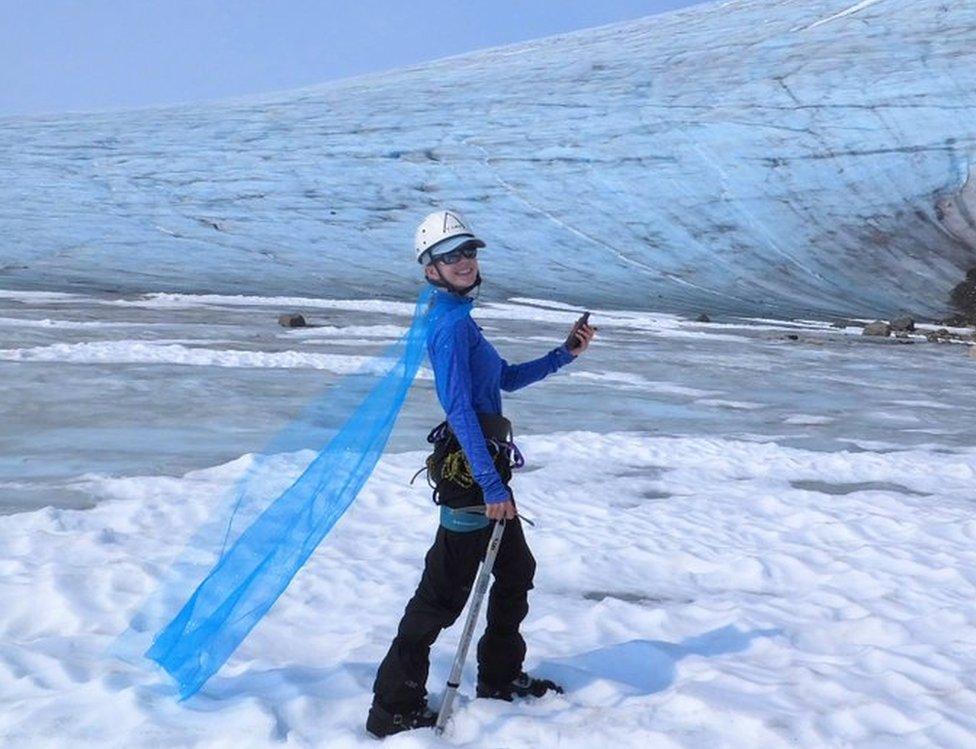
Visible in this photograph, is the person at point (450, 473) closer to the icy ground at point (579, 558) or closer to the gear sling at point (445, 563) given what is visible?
the gear sling at point (445, 563)

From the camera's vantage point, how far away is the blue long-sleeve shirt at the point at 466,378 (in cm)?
313

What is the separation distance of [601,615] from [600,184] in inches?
893

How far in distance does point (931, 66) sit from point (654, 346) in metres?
16.4

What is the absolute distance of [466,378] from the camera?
10.4 feet

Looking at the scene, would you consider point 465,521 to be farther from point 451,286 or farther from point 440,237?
point 440,237

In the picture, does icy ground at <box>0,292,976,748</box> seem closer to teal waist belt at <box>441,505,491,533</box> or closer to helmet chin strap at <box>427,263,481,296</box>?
teal waist belt at <box>441,505,491,533</box>

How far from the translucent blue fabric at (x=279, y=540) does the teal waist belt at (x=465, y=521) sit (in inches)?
11.2

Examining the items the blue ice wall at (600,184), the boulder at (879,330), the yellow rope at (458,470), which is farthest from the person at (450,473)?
the blue ice wall at (600,184)

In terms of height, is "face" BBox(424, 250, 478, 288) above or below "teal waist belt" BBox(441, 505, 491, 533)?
above

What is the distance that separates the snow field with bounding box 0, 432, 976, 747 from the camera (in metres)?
3.34

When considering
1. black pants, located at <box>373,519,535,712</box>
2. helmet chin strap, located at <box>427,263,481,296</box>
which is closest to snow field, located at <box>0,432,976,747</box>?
black pants, located at <box>373,519,535,712</box>

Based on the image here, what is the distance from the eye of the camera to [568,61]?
3453cm

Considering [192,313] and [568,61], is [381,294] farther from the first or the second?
[568,61]

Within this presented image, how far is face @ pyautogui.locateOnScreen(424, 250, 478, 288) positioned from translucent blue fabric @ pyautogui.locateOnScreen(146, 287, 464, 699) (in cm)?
8
